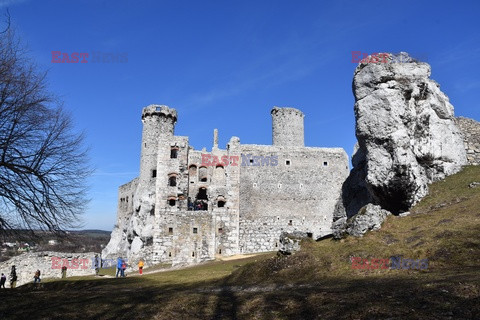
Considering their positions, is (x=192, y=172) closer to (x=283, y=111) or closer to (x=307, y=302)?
(x=283, y=111)

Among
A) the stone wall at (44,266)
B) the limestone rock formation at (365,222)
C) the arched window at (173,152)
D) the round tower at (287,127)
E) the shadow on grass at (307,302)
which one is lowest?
the stone wall at (44,266)

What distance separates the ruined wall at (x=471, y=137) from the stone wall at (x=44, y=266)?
3194 centimetres

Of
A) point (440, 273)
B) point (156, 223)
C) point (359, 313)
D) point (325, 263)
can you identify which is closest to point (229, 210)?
point (156, 223)

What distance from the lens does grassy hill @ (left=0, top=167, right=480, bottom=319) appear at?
865 cm

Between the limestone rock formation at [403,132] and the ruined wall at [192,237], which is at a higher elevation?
the limestone rock formation at [403,132]

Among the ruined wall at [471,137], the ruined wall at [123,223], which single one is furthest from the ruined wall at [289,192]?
the ruined wall at [471,137]

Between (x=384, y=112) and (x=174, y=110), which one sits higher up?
(x=174, y=110)

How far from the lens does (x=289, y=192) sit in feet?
140

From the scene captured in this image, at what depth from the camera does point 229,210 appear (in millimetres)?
40500

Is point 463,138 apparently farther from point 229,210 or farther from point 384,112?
point 229,210

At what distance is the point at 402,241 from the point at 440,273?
4.20m

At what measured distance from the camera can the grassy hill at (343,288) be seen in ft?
28.4

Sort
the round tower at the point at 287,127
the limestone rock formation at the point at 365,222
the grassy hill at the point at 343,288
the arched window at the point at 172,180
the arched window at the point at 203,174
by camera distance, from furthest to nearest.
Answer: the round tower at the point at 287,127
the arched window at the point at 203,174
the arched window at the point at 172,180
the limestone rock formation at the point at 365,222
the grassy hill at the point at 343,288

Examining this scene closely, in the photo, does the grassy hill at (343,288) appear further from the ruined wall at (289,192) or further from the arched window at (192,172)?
the ruined wall at (289,192)
